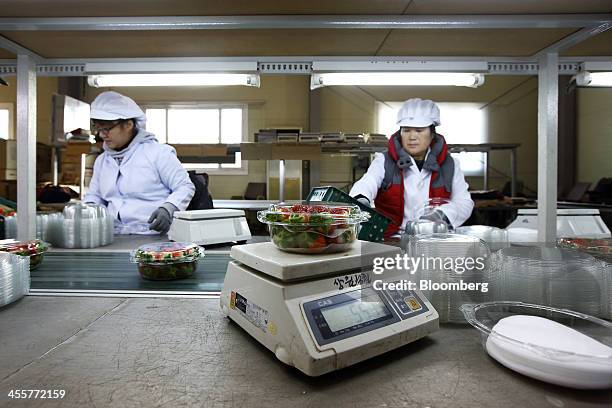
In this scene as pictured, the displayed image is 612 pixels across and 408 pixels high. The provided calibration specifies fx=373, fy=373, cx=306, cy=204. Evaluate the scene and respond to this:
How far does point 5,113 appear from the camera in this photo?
251 inches

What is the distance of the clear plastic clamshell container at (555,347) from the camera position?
0.50 metres

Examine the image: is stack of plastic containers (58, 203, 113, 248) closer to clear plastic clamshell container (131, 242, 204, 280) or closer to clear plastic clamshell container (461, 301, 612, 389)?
clear plastic clamshell container (131, 242, 204, 280)

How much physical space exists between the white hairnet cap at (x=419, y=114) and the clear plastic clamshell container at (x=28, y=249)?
2.08 meters

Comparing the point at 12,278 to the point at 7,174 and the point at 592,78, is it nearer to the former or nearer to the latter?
the point at 592,78

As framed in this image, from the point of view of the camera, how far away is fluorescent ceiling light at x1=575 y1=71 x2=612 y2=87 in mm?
1654

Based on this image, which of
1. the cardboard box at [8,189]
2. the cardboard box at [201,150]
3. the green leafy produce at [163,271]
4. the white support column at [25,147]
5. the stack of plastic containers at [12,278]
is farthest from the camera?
the cardboard box at [8,189]

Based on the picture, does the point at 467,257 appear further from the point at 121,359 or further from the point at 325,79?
the point at 325,79

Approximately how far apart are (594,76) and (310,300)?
1832 millimetres

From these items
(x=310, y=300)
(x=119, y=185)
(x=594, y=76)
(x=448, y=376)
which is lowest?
(x=448, y=376)

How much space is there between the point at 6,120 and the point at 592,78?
800 centimetres

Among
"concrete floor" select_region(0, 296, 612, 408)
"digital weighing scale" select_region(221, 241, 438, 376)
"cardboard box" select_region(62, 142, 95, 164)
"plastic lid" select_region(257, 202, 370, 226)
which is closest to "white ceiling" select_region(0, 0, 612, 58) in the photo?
"plastic lid" select_region(257, 202, 370, 226)

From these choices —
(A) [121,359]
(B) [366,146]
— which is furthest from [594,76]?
(B) [366,146]

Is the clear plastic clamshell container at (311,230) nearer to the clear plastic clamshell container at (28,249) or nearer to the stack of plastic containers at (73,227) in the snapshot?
the clear plastic clamshell container at (28,249)

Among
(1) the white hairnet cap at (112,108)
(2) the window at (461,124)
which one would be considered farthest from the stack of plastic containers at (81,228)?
(2) the window at (461,124)
